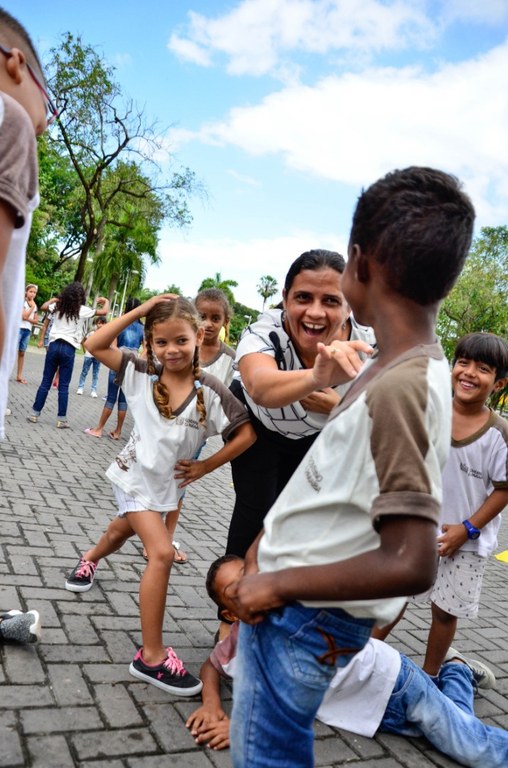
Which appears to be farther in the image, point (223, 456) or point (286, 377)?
point (223, 456)

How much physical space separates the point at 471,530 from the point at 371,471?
2.11m

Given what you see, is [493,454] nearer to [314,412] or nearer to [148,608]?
[314,412]

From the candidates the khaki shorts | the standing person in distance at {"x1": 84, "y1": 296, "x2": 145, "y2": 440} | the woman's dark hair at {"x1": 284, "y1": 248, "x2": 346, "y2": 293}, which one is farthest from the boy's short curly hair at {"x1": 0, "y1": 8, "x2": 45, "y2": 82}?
the standing person in distance at {"x1": 84, "y1": 296, "x2": 145, "y2": 440}

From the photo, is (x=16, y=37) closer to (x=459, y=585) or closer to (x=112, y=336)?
(x=112, y=336)

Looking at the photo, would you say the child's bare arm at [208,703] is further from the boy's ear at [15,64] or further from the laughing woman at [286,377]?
the boy's ear at [15,64]

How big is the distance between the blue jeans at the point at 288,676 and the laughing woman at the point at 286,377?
68 centimetres

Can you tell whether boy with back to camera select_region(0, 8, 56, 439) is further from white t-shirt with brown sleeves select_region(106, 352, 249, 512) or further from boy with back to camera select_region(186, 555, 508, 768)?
boy with back to camera select_region(186, 555, 508, 768)

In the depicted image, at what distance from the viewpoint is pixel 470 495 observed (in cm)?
323

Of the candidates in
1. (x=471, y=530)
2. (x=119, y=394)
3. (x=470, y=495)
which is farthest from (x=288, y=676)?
(x=119, y=394)

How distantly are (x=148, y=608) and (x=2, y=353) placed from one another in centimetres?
155

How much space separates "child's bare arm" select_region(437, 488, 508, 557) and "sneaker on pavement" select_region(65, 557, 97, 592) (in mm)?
1937

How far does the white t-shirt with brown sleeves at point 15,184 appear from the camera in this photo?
54.3 inches

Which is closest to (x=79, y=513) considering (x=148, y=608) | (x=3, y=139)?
(x=148, y=608)

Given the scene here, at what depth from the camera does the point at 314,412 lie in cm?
261
